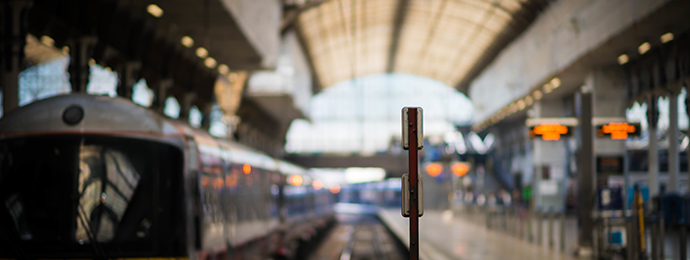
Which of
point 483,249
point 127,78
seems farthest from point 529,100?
point 127,78

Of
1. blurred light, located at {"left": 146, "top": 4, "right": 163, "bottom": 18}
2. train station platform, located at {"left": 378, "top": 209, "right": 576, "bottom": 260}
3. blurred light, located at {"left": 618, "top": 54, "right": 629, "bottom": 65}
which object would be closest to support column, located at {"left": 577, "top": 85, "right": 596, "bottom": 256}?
train station platform, located at {"left": 378, "top": 209, "right": 576, "bottom": 260}

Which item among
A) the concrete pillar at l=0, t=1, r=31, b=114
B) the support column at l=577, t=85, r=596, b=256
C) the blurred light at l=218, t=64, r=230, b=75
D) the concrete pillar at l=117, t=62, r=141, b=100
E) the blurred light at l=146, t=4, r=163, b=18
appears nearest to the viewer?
the concrete pillar at l=0, t=1, r=31, b=114

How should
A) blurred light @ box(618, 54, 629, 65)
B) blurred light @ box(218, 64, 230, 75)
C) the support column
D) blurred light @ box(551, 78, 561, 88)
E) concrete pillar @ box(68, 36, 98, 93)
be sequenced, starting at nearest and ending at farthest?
concrete pillar @ box(68, 36, 98, 93), the support column, blurred light @ box(618, 54, 629, 65), blurred light @ box(218, 64, 230, 75), blurred light @ box(551, 78, 561, 88)

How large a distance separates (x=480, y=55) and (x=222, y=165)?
38.1 meters

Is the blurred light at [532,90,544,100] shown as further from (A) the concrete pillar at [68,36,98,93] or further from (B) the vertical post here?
(B) the vertical post

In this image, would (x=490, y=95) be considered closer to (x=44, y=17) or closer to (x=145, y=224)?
(x=44, y=17)

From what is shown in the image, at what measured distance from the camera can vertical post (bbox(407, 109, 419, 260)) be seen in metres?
6.24

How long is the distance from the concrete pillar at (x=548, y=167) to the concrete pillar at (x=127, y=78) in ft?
67.5

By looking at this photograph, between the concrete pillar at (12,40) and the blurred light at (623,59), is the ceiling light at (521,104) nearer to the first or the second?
the blurred light at (623,59)

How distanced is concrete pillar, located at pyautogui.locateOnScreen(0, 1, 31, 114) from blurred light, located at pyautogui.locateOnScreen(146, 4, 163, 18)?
4382 mm

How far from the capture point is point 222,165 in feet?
34.7

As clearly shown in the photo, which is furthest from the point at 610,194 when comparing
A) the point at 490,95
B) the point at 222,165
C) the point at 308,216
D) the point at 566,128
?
the point at 490,95

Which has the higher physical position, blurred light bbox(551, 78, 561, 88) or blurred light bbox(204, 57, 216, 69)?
blurred light bbox(204, 57, 216, 69)

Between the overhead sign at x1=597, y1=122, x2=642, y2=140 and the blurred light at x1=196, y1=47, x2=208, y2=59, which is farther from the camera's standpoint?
the blurred light at x1=196, y1=47, x2=208, y2=59
